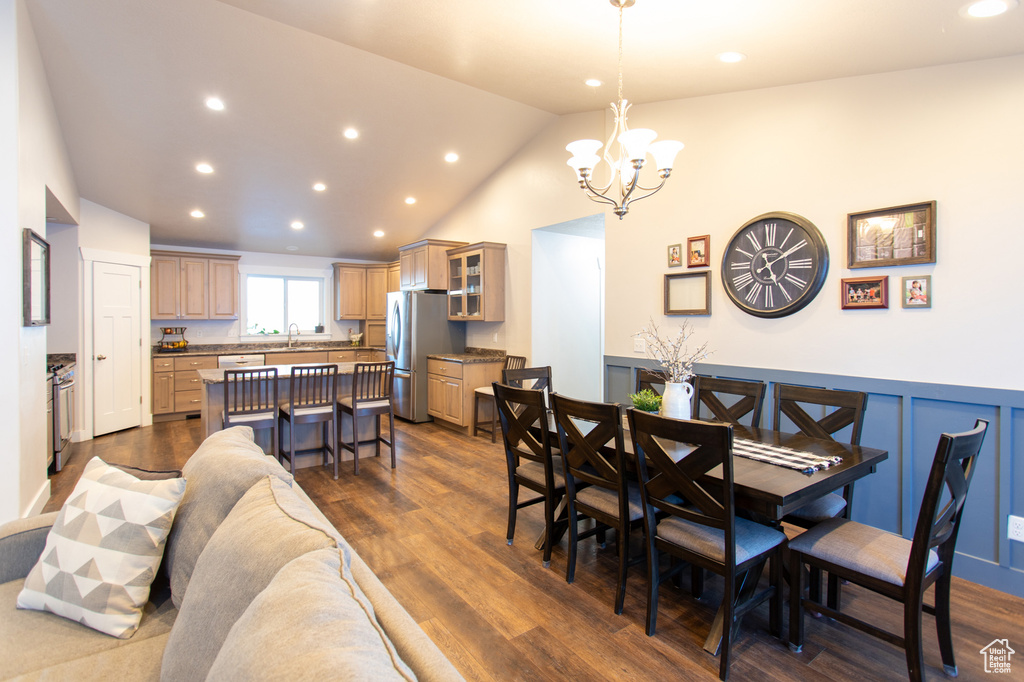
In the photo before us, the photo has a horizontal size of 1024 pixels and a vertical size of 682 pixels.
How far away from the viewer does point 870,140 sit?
2.91 m

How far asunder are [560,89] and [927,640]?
13.7 ft

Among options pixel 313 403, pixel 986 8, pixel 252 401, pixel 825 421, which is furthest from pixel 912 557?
pixel 252 401

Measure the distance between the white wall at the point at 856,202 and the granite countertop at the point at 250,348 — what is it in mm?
5102

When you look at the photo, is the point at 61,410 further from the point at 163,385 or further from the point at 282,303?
the point at 282,303

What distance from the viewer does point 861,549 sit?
1.87 meters

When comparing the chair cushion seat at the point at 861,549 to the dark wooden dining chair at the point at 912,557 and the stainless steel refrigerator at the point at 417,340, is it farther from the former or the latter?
the stainless steel refrigerator at the point at 417,340

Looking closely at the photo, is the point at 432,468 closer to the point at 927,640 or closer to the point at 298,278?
the point at 927,640

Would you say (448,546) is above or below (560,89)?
below

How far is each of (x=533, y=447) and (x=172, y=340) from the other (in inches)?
255

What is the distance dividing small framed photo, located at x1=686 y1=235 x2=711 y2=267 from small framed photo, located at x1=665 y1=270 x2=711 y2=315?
77mm

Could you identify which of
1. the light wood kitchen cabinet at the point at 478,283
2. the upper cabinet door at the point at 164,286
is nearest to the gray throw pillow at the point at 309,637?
the light wood kitchen cabinet at the point at 478,283

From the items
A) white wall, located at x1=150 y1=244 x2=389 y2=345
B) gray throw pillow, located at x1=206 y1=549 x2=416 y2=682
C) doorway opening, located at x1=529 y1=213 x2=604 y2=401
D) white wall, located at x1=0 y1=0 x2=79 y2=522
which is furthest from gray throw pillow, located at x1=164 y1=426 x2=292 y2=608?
white wall, located at x1=150 y1=244 x2=389 y2=345

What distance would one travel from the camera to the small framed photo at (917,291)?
2696 millimetres

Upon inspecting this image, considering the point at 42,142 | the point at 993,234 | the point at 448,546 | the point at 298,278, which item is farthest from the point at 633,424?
the point at 298,278
